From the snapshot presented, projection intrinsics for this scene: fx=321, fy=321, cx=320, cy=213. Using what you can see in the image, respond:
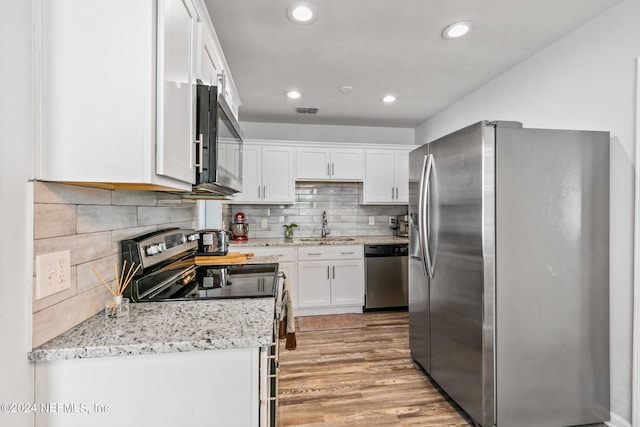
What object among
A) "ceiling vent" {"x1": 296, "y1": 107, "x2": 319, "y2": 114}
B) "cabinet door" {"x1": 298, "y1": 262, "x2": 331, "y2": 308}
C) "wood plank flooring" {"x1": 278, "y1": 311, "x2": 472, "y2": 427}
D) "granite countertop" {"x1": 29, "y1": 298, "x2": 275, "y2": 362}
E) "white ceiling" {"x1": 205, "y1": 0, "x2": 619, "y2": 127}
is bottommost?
"wood plank flooring" {"x1": 278, "y1": 311, "x2": 472, "y2": 427}

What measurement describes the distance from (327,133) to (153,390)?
153 inches

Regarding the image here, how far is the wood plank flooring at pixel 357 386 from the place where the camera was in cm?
193

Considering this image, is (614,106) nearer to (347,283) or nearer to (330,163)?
(330,163)

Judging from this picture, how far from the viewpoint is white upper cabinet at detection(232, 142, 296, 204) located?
3.91m

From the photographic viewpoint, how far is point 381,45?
7.57 feet

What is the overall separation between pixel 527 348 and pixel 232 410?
5.32ft

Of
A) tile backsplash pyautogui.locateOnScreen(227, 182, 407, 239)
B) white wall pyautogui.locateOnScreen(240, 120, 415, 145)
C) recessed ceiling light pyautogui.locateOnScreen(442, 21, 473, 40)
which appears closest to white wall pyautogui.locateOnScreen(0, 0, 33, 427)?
recessed ceiling light pyautogui.locateOnScreen(442, 21, 473, 40)

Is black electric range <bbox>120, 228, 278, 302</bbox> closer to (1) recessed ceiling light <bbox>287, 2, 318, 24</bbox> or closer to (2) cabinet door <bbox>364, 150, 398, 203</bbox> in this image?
(1) recessed ceiling light <bbox>287, 2, 318, 24</bbox>

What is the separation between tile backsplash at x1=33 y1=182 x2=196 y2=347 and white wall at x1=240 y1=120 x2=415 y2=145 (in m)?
3.00

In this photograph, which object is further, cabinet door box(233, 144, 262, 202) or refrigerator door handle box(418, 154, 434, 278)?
cabinet door box(233, 144, 262, 202)

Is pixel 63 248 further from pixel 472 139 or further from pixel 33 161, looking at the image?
pixel 472 139

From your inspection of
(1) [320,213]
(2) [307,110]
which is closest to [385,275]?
(1) [320,213]

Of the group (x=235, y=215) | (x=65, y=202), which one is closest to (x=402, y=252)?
(x=235, y=215)

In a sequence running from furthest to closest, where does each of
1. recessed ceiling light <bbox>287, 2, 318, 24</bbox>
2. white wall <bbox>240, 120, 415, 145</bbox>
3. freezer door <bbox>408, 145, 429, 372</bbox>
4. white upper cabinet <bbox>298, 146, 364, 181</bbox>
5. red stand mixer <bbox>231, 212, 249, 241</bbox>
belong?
white wall <bbox>240, 120, 415, 145</bbox>, white upper cabinet <bbox>298, 146, 364, 181</bbox>, red stand mixer <bbox>231, 212, 249, 241</bbox>, freezer door <bbox>408, 145, 429, 372</bbox>, recessed ceiling light <bbox>287, 2, 318, 24</bbox>
